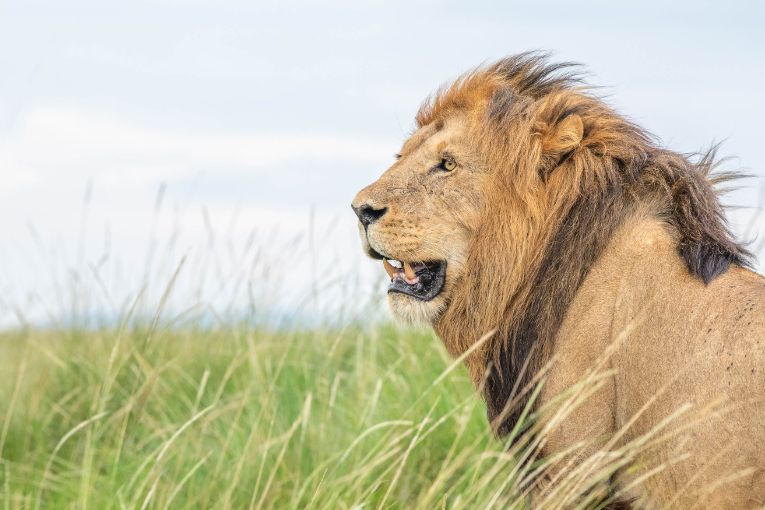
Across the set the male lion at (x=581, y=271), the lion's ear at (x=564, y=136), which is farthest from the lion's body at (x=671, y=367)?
the lion's ear at (x=564, y=136)

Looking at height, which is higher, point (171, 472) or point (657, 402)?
point (657, 402)

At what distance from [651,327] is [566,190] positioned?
2.03 feet

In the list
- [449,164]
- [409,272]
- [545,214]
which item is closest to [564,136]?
[545,214]

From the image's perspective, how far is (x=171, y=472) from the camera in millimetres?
5156

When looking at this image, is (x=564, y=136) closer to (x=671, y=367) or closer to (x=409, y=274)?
(x=409, y=274)

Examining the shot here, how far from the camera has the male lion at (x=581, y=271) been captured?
10.3 feet

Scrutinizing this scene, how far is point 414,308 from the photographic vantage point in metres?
3.86

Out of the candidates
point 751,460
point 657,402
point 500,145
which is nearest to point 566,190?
point 500,145

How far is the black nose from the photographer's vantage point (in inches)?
149

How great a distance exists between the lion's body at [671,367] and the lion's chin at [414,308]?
0.53m

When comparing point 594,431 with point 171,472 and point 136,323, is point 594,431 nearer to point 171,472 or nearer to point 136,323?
point 171,472

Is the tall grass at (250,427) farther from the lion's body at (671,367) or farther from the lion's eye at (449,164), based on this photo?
the lion's eye at (449,164)

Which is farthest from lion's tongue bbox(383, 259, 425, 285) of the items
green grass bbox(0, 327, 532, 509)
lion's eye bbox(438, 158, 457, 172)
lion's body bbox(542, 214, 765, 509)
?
lion's body bbox(542, 214, 765, 509)

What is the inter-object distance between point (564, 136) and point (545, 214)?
0.95 feet
